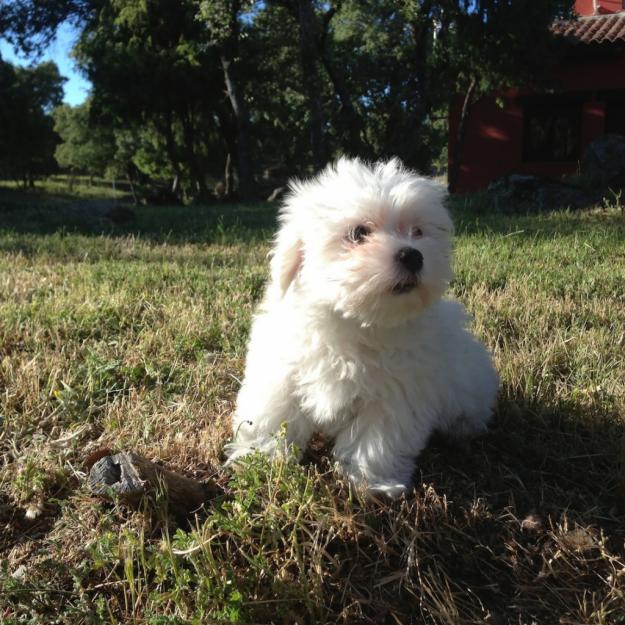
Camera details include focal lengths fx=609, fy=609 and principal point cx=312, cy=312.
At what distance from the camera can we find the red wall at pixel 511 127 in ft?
67.4

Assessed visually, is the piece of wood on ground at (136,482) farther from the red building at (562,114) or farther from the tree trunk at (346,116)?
the red building at (562,114)

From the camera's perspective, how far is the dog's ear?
8.45 feet

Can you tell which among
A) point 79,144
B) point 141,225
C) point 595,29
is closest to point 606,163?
point 141,225

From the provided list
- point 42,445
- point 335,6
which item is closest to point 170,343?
point 42,445

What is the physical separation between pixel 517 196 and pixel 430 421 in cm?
960

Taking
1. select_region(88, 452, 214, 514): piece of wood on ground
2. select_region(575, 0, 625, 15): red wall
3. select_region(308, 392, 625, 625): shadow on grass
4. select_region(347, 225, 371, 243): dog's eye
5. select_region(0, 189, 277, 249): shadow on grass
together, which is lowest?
select_region(308, 392, 625, 625): shadow on grass

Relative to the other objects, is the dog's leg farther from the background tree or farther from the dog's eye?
the background tree

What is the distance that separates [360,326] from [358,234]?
37 centimetres

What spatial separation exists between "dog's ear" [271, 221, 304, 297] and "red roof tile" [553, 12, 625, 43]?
2010 cm

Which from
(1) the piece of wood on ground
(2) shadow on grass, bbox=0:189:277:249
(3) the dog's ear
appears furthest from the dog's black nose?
(2) shadow on grass, bbox=0:189:277:249

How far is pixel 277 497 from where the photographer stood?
2371 millimetres

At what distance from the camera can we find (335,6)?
61.3 ft

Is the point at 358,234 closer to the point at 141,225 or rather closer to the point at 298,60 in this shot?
the point at 141,225

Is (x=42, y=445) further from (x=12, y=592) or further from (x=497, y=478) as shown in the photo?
(x=497, y=478)
